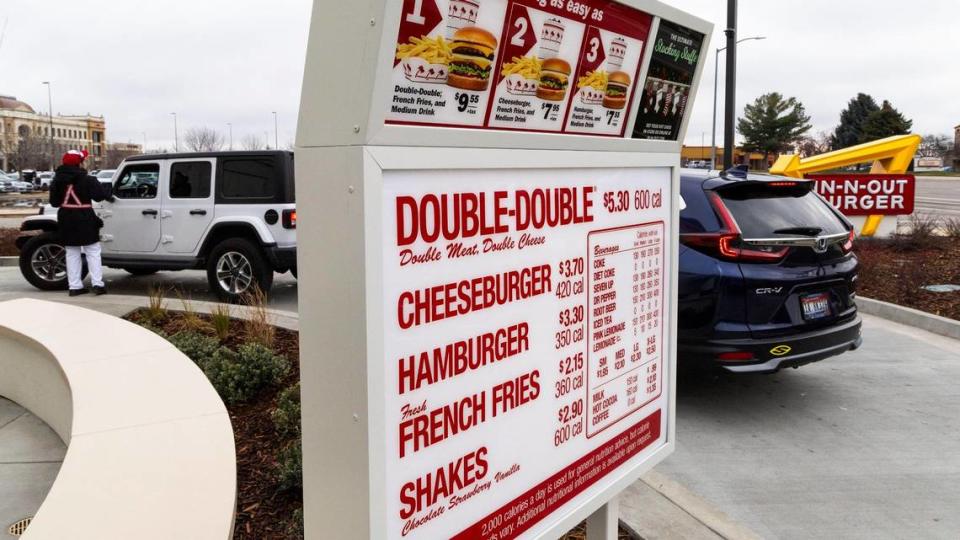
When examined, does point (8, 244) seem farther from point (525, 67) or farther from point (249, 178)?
point (525, 67)

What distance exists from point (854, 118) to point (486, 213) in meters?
106

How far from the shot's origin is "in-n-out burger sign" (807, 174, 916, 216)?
1549 cm

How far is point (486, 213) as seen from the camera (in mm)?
2113

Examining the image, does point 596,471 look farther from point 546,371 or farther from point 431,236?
point 431,236

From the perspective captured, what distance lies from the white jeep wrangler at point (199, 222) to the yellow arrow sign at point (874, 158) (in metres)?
11.2

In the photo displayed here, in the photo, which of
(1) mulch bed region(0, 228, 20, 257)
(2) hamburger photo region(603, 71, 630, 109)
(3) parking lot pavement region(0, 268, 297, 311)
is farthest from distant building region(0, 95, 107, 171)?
(2) hamburger photo region(603, 71, 630, 109)

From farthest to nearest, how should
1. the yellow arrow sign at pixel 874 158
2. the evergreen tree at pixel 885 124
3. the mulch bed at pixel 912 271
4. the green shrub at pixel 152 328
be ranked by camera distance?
the evergreen tree at pixel 885 124 → the yellow arrow sign at pixel 874 158 → the mulch bed at pixel 912 271 → the green shrub at pixel 152 328

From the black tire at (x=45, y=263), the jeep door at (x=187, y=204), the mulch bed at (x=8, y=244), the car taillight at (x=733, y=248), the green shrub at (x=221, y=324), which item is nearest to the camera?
the car taillight at (x=733, y=248)

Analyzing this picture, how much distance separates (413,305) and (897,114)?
97.0 m

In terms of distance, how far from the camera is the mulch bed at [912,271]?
9.45m

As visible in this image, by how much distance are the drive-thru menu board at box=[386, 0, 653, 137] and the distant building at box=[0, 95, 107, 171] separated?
86.3 m

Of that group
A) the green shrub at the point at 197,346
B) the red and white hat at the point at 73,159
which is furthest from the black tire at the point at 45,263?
the green shrub at the point at 197,346

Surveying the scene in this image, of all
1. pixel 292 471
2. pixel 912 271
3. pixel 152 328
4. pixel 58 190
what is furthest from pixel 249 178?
pixel 912 271

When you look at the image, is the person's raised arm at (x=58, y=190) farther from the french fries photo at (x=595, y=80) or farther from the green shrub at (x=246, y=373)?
the french fries photo at (x=595, y=80)
